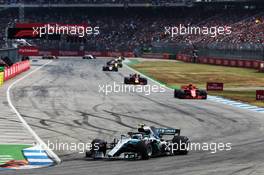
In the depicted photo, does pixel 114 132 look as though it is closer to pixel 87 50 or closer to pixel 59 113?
pixel 59 113

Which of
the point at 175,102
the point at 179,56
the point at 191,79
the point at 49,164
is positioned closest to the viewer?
the point at 49,164

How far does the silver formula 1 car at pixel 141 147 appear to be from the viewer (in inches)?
594

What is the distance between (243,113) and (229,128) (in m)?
5.56

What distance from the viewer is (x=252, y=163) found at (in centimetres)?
1470

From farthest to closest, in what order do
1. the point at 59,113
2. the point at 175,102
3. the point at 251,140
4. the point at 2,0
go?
the point at 2,0 < the point at 175,102 < the point at 59,113 < the point at 251,140

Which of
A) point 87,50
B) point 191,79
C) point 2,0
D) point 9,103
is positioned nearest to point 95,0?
point 87,50

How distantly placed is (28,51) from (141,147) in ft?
293
